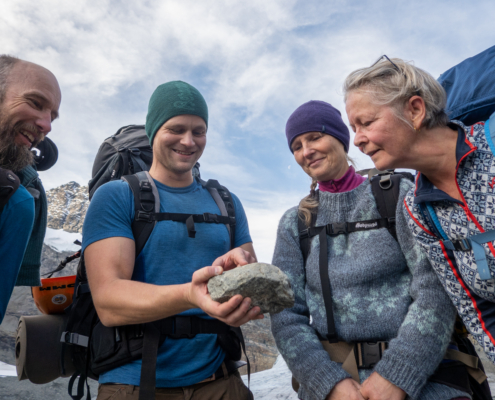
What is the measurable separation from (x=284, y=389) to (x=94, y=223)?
4.04 m

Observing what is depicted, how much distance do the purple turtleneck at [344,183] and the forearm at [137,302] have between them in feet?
5.64

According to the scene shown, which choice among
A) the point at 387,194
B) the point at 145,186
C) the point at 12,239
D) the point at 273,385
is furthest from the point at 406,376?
the point at 273,385

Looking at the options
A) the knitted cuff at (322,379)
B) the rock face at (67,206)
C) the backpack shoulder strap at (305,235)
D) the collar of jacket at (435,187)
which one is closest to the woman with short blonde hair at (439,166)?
the collar of jacket at (435,187)

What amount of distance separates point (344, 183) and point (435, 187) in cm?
87

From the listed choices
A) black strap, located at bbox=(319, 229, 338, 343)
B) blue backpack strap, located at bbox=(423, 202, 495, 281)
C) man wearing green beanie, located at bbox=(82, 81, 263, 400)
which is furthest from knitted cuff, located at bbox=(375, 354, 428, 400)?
man wearing green beanie, located at bbox=(82, 81, 263, 400)

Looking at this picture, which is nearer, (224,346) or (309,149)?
(224,346)

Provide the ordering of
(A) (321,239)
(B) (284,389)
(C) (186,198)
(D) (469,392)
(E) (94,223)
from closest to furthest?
1. (D) (469,392)
2. (E) (94,223)
3. (A) (321,239)
4. (C) (186,198)
5. (B) (284,389)

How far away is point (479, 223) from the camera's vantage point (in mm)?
2254

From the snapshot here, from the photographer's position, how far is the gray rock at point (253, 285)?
1.99 metres

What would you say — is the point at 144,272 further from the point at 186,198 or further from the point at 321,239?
the point at 321,239

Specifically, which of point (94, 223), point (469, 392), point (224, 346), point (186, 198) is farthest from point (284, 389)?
point (94, 223)

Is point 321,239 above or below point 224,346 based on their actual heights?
above

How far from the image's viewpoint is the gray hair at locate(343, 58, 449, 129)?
8.42ft

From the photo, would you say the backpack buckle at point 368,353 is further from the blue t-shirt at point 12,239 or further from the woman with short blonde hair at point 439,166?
the blue t-shirt at point 12,239
